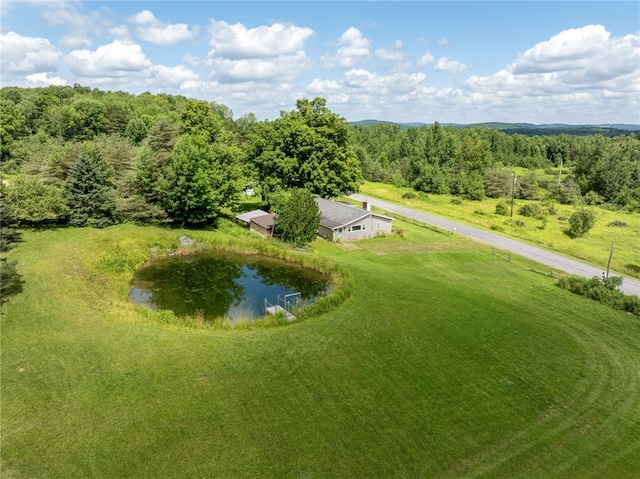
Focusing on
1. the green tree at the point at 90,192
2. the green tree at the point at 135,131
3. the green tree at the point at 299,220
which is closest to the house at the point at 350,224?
the green tree at the point at 299,220

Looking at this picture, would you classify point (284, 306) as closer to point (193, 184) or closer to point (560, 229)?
point (193, 184)

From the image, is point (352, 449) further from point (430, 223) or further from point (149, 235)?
point (430, 223)

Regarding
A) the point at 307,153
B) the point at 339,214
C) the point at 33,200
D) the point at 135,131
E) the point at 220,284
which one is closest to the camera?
the point at 220,284

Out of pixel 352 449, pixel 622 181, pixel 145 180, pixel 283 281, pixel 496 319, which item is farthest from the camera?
pixel 622 181

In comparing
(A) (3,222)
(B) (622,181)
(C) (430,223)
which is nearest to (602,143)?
(B) (622,181)

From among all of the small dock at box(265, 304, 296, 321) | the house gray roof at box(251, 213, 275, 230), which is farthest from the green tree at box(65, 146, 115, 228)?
the small dock at box(265, 304, 296, 321)

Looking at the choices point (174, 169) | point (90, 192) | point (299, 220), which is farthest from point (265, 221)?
point (90, 192)

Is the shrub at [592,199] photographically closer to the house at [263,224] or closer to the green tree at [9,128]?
the house at [263,224]
